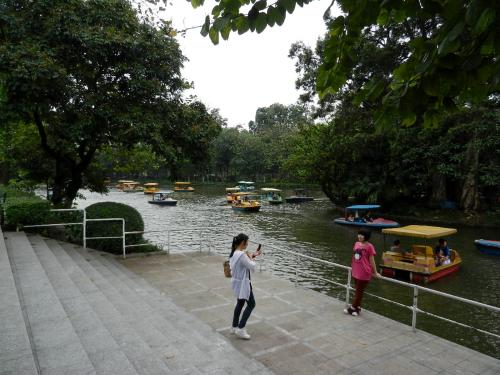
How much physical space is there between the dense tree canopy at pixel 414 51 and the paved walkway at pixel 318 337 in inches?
144

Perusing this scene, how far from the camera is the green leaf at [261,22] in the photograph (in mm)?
3156

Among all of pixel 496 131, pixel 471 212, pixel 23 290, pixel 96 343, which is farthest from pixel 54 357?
pixel 471 212

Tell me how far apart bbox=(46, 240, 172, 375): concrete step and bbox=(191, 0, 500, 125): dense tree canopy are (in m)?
3.76

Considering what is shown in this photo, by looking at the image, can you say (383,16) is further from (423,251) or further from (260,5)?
(423,251)

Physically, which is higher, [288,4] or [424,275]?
[288,4]

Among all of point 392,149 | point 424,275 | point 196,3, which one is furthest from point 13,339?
point 392,149

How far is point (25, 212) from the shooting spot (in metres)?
11.2

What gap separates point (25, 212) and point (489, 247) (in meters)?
20.1

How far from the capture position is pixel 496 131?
82.7 feet

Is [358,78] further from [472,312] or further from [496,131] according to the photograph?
[472,312]

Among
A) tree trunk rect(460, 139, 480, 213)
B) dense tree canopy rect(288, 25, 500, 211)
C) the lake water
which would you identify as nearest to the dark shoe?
the lake water

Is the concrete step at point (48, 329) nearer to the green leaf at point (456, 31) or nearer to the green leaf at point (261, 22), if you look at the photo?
the green leaf at point (261, 22)

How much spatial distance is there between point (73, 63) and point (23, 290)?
335 inches

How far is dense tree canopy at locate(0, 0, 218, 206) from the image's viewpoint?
10.4 metres
